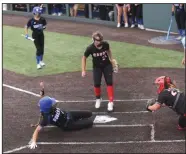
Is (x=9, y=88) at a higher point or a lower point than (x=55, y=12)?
lower

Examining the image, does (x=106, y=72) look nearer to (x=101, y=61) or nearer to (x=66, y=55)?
(x=101, y=61)

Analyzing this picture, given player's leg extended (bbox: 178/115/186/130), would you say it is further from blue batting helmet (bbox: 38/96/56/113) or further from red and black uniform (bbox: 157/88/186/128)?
blue batting helmet (bbox: 38/96/56/113)

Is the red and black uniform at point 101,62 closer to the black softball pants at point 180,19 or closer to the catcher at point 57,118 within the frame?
the catcher at point 57,118

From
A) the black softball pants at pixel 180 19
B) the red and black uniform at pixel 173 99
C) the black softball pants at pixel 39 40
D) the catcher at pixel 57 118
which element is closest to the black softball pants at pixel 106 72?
the catcher at pixel 57 118

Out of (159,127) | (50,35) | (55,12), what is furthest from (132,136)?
(55,12)

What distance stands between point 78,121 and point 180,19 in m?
8.33

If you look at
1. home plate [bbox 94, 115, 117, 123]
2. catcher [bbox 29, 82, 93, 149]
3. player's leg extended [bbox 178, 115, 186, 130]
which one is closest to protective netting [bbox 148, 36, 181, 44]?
home plate [bbox 94, 115, 117, 123]

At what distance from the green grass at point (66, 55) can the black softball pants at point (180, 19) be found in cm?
169

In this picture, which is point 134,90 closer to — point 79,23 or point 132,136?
point 132,136

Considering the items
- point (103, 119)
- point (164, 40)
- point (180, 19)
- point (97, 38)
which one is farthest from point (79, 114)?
point (180, 19)

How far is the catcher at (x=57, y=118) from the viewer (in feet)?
26.3

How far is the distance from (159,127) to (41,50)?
5.58 m

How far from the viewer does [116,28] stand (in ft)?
61.3

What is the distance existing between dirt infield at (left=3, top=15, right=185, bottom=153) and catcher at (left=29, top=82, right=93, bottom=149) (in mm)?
165
